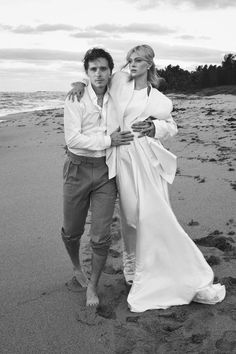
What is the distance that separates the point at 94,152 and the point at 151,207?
23.6 inches

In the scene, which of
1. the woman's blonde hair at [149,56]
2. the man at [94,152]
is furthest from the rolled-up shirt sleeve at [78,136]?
the woman's blonde hair at [149,56]

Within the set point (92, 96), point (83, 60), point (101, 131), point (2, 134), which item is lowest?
point (2, 134)

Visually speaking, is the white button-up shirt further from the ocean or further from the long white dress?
the ocean

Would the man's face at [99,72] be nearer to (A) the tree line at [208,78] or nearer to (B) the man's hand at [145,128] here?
(B) the man's hand at [145,128]

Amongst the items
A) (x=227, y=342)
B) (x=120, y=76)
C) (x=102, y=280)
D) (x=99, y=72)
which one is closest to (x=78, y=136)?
(x=99, y=72)

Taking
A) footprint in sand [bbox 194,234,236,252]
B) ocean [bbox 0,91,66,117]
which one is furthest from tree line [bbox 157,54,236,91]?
footprint in sand [bbox 194,234,236,252]

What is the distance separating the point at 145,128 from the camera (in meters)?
3.19

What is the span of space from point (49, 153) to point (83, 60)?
5762mm

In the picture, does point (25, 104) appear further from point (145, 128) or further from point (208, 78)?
point (145, 128)

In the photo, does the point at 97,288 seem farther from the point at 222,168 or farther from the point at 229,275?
the point at 222,168

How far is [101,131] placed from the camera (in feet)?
10.5

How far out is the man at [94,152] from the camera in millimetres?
3098

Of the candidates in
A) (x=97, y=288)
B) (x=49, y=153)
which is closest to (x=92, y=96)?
(x=97, y=288)

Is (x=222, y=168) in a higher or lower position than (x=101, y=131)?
lower
